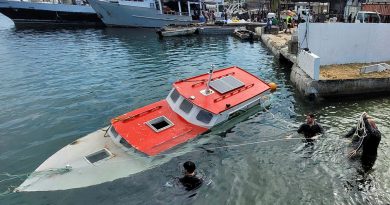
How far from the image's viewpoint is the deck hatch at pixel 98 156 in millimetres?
13781

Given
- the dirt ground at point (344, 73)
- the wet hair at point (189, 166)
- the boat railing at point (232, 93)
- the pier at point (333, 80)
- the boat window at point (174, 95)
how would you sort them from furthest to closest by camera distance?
the dirt ground at point (344, 73), the pier at point (333, 80), the boat window at point (174, 95), the boat railing at point (232, 93), the wet hair at point (189, 166)

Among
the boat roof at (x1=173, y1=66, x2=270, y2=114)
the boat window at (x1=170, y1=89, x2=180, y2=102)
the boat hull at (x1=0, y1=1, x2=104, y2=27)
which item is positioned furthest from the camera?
the boat hull at (x1=0, y1=1, x2=104, y2=27)

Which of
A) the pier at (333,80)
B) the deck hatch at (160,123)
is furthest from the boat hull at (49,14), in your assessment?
the deck hatch at (160,123)

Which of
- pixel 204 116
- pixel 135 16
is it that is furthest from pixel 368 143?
pixel 135 16

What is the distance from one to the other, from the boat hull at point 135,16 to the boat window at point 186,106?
1803 inches

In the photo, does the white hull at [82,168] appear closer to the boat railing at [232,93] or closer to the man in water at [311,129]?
the boat railing at [232,93]

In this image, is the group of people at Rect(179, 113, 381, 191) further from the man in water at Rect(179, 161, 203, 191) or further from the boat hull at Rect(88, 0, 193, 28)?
the boat hull at Rect(88, 0, 193, 28)

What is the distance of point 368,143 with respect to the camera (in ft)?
45.7

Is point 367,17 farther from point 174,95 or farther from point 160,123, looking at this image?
point 160,123

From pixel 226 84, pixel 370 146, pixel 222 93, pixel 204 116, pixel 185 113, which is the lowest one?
pixel 370 146

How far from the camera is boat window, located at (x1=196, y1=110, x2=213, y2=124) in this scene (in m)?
16.1

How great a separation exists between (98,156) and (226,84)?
839cm

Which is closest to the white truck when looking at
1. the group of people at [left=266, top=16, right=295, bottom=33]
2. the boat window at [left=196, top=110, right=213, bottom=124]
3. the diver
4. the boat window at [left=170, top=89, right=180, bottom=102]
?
the group of people at [left=266, top=16, right=295, bottom=33]

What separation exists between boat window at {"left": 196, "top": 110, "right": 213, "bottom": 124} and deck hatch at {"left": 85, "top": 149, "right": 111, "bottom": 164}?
4732 millimetres
